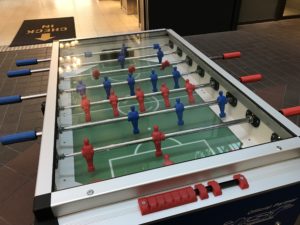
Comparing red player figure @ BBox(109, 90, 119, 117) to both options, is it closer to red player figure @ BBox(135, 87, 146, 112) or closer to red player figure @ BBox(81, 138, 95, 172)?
red player figure @ BBox(135, 87, 146, 112)

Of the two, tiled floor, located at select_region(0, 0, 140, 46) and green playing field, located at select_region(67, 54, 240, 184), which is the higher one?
green playing field, located at select_region(67, 54, 240, 184)

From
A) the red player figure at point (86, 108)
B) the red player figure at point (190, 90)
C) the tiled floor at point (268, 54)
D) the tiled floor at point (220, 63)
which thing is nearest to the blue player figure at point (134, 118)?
the red player figure at point (86, 108)

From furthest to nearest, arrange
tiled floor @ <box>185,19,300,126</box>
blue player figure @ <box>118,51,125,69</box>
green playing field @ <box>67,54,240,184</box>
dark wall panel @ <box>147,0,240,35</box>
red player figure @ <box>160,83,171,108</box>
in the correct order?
dark wall panel @ <box>147,0,240,35</box>
tiled floor @ <box>185,19,300,126</box>
blue player figure @ <box>118,51,125,69</box>
red player figure @ <box>160,83,171,108</box>
green playing field @ <box>67,54,240,184</box>

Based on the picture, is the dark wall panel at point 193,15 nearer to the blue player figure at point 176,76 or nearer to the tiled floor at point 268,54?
the tiled floor at point 268,54

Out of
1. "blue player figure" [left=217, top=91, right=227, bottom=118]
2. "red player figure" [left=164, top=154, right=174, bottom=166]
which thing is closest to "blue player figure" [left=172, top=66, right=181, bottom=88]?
"blue player figure" [left=217, top=91, right=227, bottom=118]

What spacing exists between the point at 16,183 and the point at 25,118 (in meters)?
0.83

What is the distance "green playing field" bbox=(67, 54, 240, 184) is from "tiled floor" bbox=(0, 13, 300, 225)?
84 cm

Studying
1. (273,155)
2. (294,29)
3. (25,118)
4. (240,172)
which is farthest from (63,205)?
(294,29)

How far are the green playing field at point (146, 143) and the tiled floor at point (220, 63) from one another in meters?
0.84

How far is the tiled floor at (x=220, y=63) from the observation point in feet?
6.08

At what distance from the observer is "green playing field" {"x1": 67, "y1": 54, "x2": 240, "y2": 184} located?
Result: 1.13 m

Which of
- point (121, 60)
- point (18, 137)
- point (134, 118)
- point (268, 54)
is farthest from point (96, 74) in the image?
point (268, 54)

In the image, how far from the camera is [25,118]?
2.57 metres

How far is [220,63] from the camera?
3557 mm
